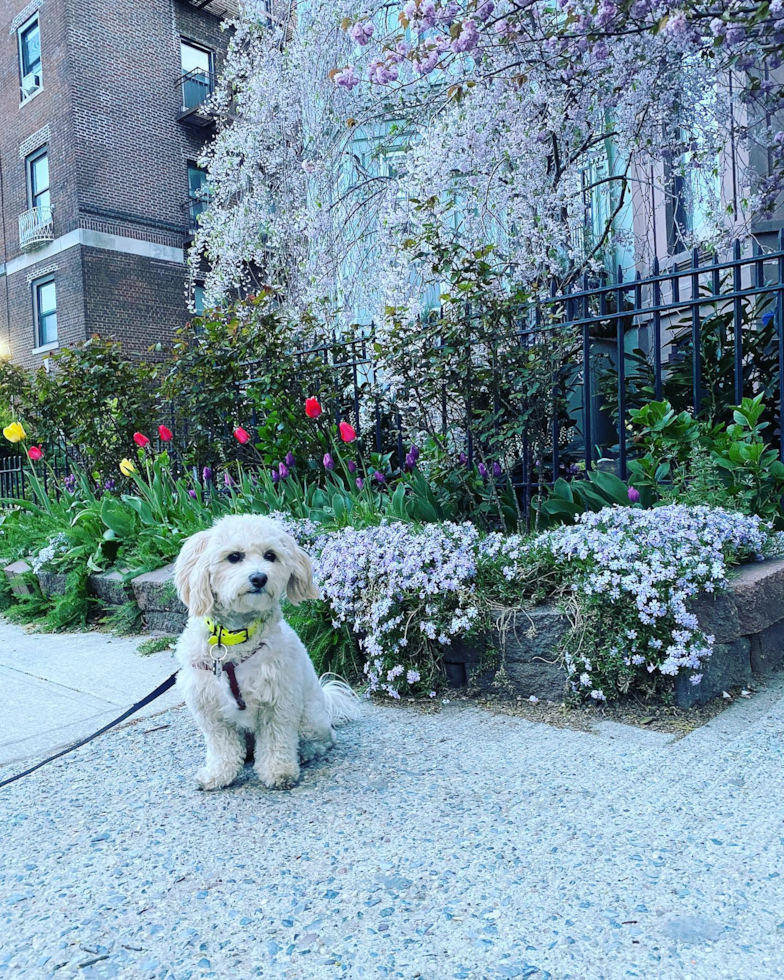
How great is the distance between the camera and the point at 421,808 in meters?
2.36

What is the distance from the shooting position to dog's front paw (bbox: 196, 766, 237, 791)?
2575mm

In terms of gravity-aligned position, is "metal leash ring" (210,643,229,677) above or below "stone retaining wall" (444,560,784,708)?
above

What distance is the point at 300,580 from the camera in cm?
265

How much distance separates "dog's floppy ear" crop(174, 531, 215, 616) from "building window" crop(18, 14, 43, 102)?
19.8m

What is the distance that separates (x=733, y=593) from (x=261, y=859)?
7.32 feet

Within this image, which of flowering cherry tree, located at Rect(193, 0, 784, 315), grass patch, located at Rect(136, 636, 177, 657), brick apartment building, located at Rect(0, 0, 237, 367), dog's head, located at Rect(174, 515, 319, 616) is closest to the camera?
dog's head, located at Rect(174, 515, 319, 616)

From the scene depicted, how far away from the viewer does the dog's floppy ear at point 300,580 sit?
2621 millimetres

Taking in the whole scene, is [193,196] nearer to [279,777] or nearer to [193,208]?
[193,208]

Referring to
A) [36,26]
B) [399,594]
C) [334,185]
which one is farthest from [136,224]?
[399,594]

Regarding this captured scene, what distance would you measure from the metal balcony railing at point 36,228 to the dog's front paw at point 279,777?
60.0 ft

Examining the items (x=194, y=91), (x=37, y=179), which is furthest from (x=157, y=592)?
(x=194, y=91)

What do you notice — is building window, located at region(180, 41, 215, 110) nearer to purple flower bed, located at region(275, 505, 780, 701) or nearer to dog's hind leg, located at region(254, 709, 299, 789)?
purple flower bed, located at region(275, 505, 780, 701)

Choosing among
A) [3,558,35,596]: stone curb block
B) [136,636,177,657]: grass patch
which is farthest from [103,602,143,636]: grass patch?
[3,558,35,596]: stone curb block

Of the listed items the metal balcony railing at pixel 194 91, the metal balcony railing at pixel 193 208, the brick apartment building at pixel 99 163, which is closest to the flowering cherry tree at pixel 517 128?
the brick apartment building at pixel 99 163
